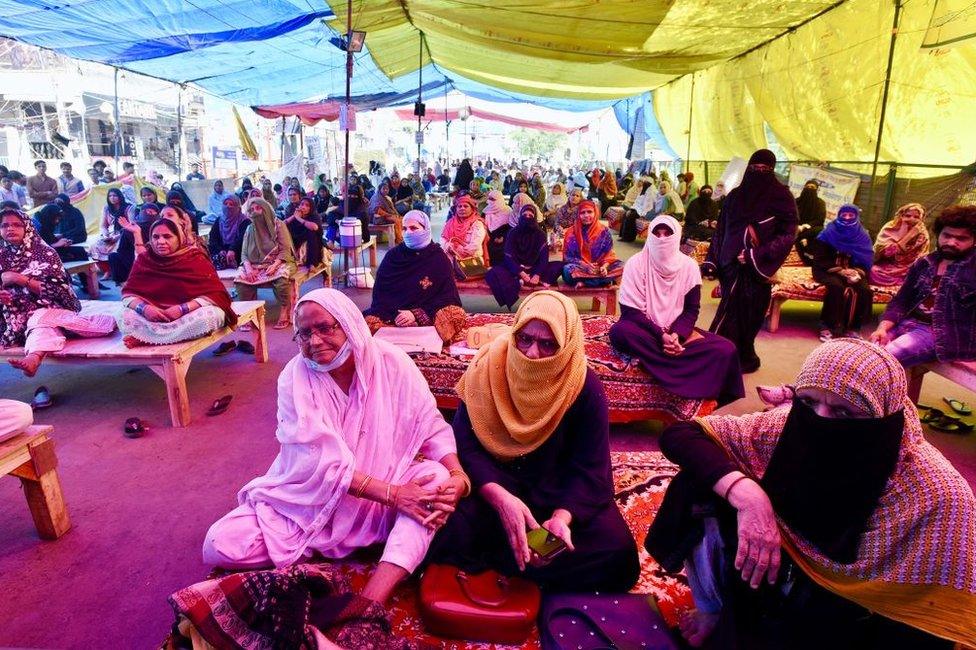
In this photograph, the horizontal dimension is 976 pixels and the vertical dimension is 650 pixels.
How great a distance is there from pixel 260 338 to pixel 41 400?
1.63m

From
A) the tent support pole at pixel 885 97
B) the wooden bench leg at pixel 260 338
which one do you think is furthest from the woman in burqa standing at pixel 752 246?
the wooden bench leg at pixel 260 338

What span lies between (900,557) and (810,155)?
8.32m

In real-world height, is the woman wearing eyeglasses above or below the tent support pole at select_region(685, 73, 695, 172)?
below

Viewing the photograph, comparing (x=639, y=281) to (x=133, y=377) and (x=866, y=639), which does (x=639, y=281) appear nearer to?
(x=866, y=639)

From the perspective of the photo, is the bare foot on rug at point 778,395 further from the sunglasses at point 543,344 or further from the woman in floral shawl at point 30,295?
the woman in floral shawl at point 30,295

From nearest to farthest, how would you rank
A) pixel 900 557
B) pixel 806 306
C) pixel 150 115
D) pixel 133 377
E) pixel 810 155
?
1. pixel 900 557
2. pixel 133 377
3. pixel 806 306
4. pixel 810 155
5. pixel 150 115

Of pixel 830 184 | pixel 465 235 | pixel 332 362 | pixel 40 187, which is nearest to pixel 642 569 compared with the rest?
pixel 332 362

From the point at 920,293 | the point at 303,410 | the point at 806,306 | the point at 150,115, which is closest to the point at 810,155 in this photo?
the point at 806,306

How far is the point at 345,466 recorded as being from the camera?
1.98 m

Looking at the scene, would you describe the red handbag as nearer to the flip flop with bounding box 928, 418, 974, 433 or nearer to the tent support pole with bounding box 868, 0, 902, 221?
the flip flop with bounding box 928, 418, 974, 433

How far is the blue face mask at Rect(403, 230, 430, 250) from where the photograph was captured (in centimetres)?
487

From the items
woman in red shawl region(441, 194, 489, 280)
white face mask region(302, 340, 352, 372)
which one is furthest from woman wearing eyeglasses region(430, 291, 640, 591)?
woman in red shawl region(441, 194, 489, 280)

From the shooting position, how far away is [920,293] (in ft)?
13.1

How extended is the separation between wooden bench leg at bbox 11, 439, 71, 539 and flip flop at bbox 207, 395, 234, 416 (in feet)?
4.46
